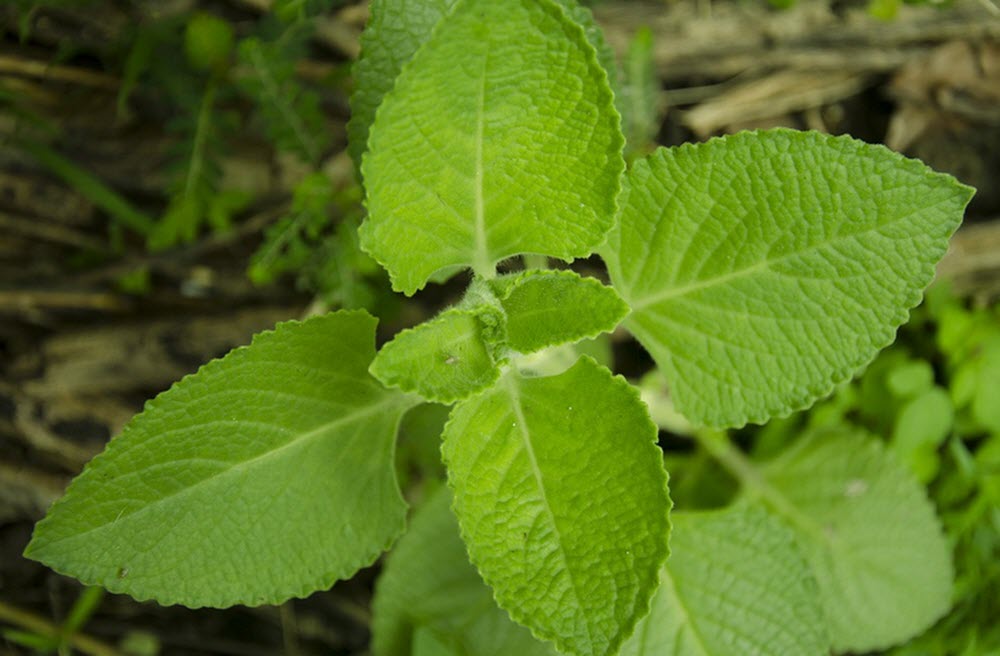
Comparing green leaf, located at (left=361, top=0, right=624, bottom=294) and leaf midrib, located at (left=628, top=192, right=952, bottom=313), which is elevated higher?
green leaf, located at (left=361, top=0, right=624, bottom=294)

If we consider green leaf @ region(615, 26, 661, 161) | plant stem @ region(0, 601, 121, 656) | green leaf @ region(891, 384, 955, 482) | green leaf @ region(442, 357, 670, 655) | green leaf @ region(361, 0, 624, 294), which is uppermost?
green leaf @ region(361, 0, 624, 294)

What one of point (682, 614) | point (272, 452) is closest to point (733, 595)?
point (682, 614)

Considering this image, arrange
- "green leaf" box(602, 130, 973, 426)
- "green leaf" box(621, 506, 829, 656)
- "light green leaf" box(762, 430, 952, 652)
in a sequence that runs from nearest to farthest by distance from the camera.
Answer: "green leaf" box(602, 130, 973, 426)
"green leaf" box(621, 506, 829, 656)
"light green leaf" box(762, 430, 952, 652)

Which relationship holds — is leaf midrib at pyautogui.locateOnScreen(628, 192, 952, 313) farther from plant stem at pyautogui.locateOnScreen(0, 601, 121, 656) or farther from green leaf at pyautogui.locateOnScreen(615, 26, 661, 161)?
plant stem at pyautogui.locateOnScreen(0, 601, 121, 656)

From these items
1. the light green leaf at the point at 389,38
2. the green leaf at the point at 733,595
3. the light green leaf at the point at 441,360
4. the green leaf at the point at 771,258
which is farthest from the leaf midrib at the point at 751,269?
the light green leaf at the point at 389,38

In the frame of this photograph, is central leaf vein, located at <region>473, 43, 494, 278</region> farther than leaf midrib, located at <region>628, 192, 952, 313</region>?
No

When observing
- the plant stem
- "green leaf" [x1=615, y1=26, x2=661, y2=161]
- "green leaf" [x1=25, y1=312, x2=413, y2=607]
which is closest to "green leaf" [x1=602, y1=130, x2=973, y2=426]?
"green leaf" [x1=25, y1=312, x2=413, y2=607]

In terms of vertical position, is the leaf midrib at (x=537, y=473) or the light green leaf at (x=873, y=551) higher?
the leaf midrib at (x=537, y=473)

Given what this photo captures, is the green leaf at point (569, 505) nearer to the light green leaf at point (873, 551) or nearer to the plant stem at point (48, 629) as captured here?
the light green leaf at point (873, 551)
